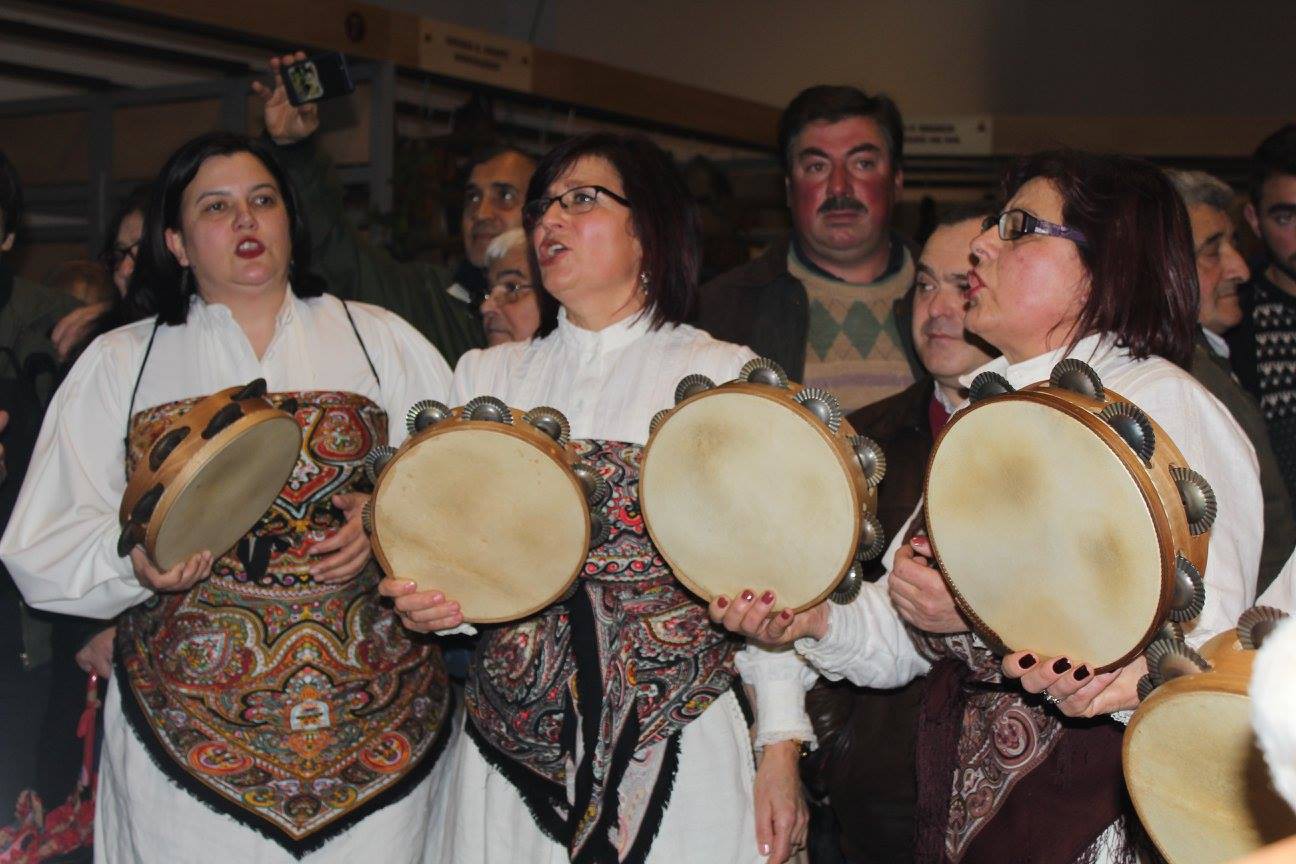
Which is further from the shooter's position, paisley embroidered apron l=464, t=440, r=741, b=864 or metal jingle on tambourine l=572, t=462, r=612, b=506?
paisley embroidered apron l=464, t=440, r=741, b=864

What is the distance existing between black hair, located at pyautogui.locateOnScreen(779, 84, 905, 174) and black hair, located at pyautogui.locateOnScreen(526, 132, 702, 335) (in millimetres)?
1301

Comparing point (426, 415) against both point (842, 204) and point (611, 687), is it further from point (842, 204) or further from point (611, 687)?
point (842, 204)

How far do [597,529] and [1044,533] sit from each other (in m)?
0.71

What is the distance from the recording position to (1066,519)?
175 cm

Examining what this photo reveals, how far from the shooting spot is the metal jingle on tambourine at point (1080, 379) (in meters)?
1.70

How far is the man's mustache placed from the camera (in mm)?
3648

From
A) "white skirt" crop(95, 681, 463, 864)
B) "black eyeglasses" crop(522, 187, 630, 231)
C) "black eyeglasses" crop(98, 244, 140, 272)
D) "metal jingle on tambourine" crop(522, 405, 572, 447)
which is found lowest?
"white skirt" crop(95, 681, 463, 864)

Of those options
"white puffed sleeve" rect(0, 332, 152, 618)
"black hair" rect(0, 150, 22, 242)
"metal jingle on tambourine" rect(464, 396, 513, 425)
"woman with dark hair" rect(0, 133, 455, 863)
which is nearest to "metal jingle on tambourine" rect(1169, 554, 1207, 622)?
"metal jingle on tambourine" rect(464, 396, 513, 425)

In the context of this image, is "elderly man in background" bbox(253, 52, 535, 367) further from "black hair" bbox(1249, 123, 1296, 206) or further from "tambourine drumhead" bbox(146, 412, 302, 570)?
"black hair" bbox(1249, 123, 1296, 206)

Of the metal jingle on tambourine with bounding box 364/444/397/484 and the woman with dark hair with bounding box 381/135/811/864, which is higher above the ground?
the metal jingle on tambourine with bounding box 364/444/397/484

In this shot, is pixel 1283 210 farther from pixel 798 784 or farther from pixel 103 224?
pixel 103 224

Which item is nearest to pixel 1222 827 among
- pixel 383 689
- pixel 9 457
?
pixel 383 689

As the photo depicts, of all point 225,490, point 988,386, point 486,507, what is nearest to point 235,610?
point 225,490

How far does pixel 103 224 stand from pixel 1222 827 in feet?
18.6
